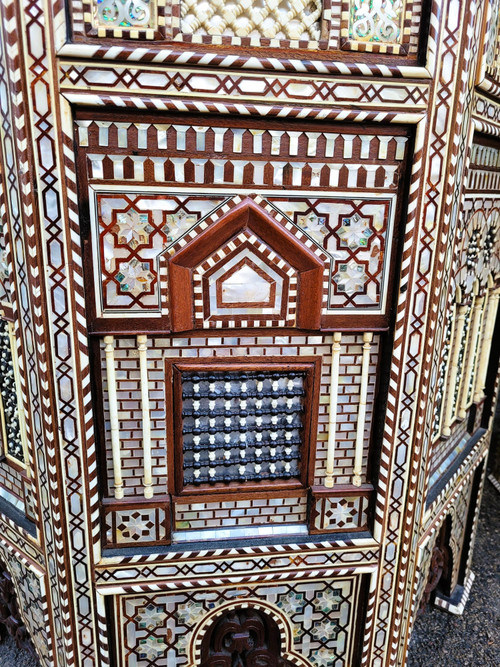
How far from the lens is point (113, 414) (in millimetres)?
2355

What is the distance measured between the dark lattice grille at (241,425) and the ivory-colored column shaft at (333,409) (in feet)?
0.49

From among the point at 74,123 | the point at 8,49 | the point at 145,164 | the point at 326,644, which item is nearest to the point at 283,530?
the point at 326,644

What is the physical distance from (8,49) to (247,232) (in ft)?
3.84

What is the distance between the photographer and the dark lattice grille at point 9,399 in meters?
2.71

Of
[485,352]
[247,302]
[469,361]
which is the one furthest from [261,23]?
[485,352]

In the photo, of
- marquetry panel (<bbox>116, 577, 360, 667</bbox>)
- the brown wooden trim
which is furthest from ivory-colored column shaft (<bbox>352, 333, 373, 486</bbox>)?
marquetry panel (<bbox>116, 577, 360, 667</bbox>)

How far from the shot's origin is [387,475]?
258 cm

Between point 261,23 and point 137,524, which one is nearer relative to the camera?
point 261,23

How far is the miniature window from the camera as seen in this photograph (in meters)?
2.44

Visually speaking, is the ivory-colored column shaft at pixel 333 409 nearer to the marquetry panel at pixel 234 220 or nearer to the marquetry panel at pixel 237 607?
the marquetry panel at pixel 234 220

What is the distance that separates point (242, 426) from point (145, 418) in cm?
49

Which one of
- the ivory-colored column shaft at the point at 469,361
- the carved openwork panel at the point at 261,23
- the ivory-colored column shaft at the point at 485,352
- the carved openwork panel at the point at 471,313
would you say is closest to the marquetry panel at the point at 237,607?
the carved openwork panel at the point at 471,313

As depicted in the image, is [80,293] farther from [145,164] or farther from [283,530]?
[283,530]

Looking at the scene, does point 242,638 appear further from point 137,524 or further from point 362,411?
point 362,411
